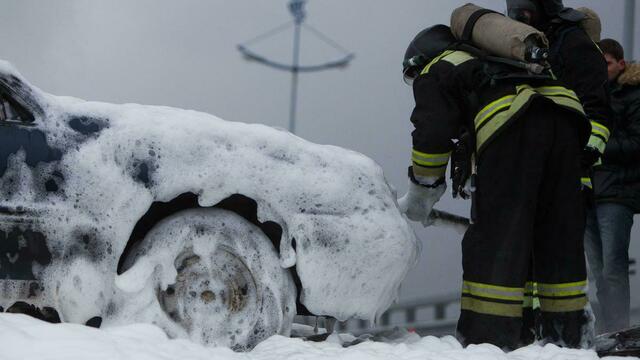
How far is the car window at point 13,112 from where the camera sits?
3549 mm

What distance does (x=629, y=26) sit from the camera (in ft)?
20.7

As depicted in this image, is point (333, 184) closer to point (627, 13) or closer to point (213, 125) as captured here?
point (213, 125)

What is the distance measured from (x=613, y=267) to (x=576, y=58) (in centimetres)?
129

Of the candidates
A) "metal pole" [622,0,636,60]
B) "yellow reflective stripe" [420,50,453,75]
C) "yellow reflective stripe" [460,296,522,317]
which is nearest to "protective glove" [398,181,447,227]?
"yellow reflective stripe" [420,50,453,75]

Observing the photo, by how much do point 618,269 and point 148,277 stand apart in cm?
277

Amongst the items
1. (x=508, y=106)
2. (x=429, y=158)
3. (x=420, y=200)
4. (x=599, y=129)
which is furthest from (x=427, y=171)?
(x=599, y=129)

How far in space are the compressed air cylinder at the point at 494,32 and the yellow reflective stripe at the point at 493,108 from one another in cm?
19

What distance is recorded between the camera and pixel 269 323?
3.60 m

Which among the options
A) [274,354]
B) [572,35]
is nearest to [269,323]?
[274,354]

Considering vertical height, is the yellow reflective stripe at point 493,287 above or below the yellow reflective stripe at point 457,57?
below

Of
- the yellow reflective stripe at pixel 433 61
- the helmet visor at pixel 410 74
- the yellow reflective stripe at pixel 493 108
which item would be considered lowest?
the yellow reflective stripe at pixel 493 108

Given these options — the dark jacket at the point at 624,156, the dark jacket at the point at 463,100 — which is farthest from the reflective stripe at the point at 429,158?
the dark jacket at the point at 624,156

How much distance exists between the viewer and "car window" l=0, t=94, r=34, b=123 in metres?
3.55

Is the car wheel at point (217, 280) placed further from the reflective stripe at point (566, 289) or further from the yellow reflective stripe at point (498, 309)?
the reflective stripe at point (566, 289)
